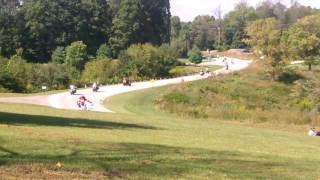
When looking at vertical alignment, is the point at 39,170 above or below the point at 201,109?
above

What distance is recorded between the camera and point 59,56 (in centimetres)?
9806

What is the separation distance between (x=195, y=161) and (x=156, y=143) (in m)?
3.65

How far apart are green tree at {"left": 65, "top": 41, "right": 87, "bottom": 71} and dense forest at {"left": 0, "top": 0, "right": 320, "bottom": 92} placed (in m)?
0.05

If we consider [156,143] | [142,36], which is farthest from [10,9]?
[156,143]

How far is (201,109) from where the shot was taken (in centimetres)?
4750

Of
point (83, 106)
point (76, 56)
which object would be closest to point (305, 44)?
point (76, 56)

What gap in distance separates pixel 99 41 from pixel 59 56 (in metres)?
19.2

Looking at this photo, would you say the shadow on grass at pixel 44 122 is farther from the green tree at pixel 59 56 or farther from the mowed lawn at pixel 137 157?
the green tree at pixel 59 56

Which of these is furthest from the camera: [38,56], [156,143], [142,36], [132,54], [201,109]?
[142,36]

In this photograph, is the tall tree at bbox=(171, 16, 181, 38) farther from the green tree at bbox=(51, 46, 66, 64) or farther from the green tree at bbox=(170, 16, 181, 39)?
the green tree at bbox=(51, 46, 66, 64)

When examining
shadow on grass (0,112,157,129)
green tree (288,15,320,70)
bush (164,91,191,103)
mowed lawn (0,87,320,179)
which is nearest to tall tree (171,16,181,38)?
green tree (288,15,320,70)

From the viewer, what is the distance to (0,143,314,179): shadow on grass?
12117mm

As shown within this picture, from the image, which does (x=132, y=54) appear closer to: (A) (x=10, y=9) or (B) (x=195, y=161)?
(A) (x=10, y=9)

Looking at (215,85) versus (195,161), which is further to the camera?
(215,85)
